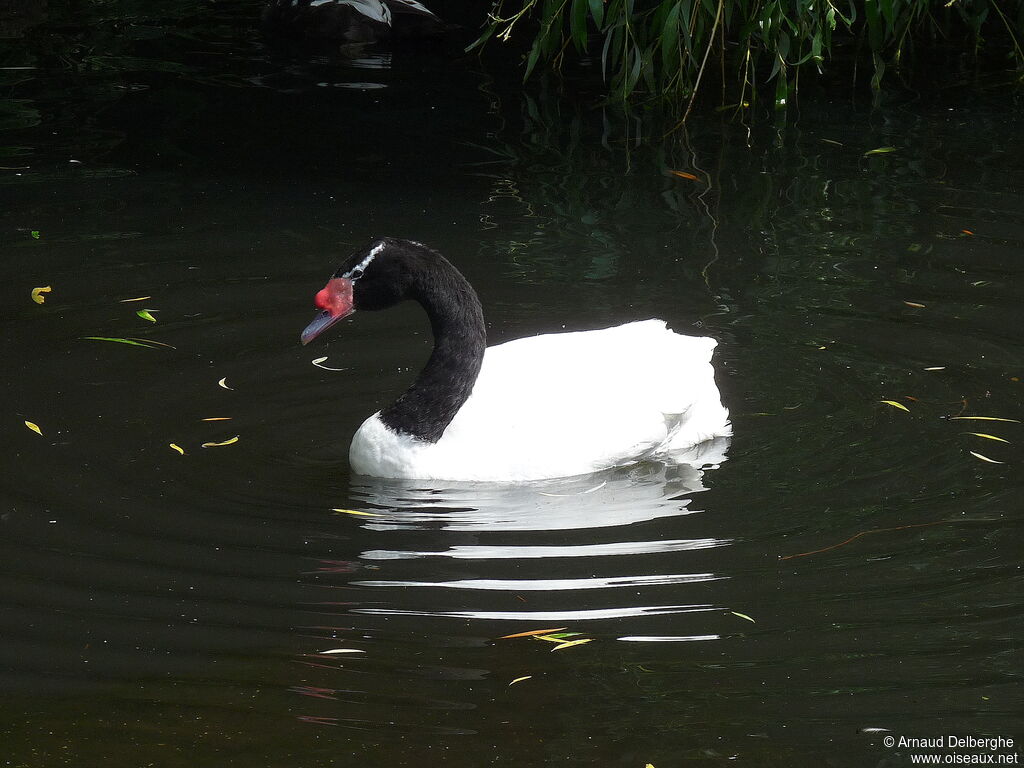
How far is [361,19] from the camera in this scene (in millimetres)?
12875

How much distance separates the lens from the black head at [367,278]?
5434mm

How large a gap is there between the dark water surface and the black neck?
0.27m

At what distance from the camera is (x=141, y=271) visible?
745 centimetres

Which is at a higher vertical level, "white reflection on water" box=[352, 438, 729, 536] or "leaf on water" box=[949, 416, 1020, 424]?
"leaf on water" box=[949, 416, 1020, 424]

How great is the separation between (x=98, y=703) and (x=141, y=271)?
399 centimetres

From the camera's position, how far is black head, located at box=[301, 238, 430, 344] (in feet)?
17.8

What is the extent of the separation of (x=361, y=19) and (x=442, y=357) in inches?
320

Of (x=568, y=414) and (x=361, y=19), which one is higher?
(x=361, y=19)

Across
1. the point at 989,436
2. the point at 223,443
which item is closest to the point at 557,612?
the point at 223,443

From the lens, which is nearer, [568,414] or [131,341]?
[568,414]

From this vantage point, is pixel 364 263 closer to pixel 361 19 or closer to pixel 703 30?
pixel 703 30

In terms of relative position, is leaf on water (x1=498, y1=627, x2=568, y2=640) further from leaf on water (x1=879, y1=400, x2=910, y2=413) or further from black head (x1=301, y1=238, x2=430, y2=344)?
leaf on water (x1=879, y1=400, x2=910, y2=413)

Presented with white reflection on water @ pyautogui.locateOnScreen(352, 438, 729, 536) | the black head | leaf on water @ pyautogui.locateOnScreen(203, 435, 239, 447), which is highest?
the black head

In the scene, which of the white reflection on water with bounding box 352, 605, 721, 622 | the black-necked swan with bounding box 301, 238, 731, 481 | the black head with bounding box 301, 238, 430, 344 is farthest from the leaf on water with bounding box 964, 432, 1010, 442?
the black head with bounding box 301, 238, 430, 344
